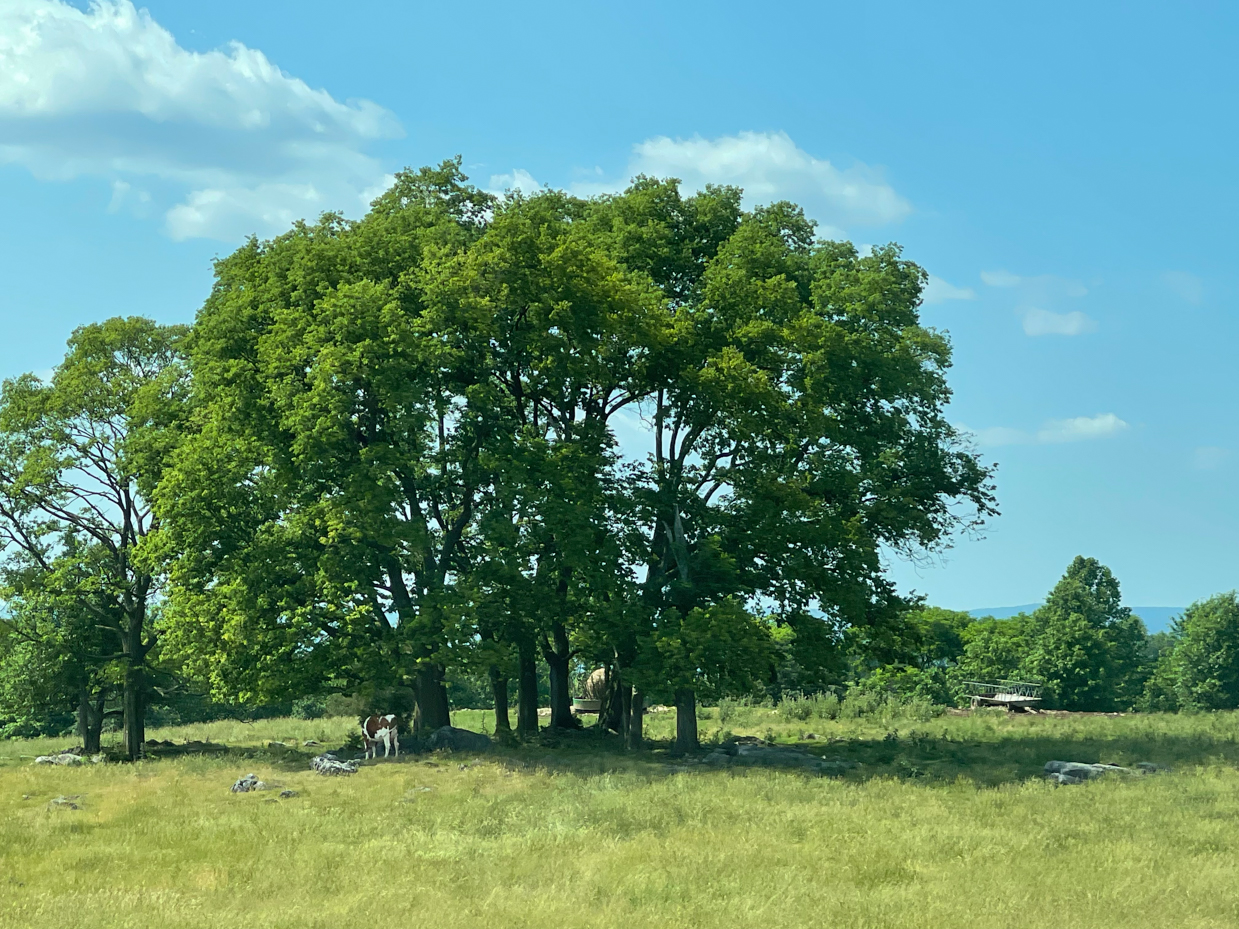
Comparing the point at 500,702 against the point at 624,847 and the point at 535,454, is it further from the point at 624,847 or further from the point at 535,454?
the point at 624,847

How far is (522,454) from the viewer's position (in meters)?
36.7

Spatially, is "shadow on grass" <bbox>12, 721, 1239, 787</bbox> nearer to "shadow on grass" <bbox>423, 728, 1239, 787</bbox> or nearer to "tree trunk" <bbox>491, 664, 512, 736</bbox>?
"shadow on grass" <bbox>423, 728, 1239, 787</bbox>

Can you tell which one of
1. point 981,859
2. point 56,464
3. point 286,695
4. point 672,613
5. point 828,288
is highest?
point 828,288

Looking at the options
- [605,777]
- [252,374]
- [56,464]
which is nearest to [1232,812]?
[605,777]

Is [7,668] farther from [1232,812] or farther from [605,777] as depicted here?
[1232,812]

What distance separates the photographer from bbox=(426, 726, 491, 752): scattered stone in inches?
1538

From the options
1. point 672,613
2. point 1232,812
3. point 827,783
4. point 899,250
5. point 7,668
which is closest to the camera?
point 1232,812

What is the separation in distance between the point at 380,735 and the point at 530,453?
11.1 metres

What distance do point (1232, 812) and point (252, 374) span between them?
30829 mm

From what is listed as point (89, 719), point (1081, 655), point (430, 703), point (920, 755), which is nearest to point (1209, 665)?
point (1081, 655)

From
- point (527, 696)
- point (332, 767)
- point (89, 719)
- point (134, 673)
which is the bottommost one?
point (332, 767)

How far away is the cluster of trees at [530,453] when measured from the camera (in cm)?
3603

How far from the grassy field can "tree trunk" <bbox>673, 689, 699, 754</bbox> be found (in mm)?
4697

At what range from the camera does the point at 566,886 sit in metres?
16.5
